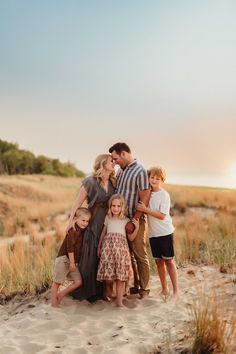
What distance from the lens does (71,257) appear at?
16.9 ft

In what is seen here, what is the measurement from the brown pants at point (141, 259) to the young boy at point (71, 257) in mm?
722

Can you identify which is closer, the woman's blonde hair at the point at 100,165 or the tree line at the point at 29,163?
the woman's blonde hair at the point at 100,165

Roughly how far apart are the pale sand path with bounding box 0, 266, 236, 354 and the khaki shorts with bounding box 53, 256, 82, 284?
1.27ft

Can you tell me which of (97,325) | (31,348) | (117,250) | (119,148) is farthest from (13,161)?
(31,348)

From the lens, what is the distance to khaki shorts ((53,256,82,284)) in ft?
17.0

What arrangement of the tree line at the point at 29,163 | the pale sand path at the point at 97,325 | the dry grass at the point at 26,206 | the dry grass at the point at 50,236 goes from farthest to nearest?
the tree line at the point at 29,163 → the dry grass at the point at 26,206 → the dry grass at the point at 50,236 → the pale sand path at the point at 97,325

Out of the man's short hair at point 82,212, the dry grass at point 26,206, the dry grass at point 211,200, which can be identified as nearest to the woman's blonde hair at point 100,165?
the man's short hair at point 82,212

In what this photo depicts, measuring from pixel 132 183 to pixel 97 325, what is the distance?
1.82 metres

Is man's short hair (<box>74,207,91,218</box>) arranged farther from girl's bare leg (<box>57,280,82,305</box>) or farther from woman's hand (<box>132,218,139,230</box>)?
girl's bare leg (<box>57,280,82,305</box>)

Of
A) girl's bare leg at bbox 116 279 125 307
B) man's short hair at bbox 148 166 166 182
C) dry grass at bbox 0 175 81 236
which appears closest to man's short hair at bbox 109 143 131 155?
man's short hair at bbox 148 166 166 182

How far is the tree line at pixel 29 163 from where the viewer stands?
1655 inches

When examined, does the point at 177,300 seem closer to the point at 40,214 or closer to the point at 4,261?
the point at 4,261

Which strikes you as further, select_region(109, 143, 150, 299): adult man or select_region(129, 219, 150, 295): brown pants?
select_region(129, 219, 150, 295): brown pants

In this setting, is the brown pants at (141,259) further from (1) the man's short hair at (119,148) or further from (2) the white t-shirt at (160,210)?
(1) the man's short hair at (119,148)
